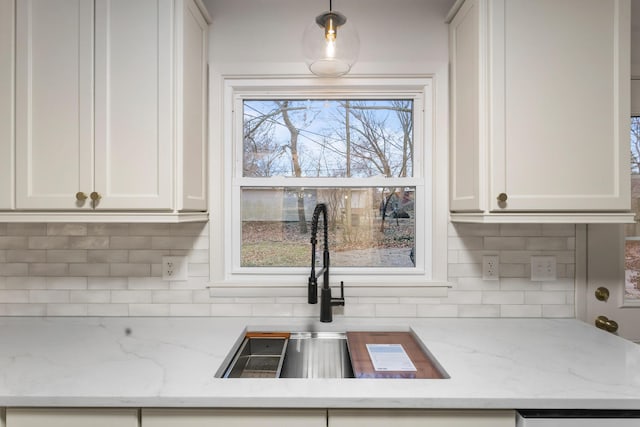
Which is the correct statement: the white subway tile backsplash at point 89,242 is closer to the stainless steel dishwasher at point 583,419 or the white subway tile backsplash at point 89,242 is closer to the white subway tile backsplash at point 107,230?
the white subway tile backsplash at point 107,230

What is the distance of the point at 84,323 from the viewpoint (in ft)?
5.42

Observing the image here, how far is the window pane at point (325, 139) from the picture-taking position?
181 cm

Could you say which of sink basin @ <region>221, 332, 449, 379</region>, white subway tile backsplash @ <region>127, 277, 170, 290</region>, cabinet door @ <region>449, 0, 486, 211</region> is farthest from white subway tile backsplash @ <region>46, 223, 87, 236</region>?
→ cabinet door @ <region>449, 0, 486, 211</region>

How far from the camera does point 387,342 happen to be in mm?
1556

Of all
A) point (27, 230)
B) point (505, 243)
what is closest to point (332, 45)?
point (505, 243)

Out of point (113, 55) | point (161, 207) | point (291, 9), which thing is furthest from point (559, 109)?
point (113, 55)

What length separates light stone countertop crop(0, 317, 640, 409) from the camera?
1013 millimetres

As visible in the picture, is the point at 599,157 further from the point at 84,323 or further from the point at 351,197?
the point at 84,323

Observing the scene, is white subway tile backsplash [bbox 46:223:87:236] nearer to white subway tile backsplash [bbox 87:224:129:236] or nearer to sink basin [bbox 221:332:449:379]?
white subway tile backsplash [bbox 87:224:129:236]

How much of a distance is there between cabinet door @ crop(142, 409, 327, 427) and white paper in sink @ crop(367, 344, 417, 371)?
34 cm

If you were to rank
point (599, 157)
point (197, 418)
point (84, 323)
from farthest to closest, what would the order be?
point (84, 323), point (599, 157), point (197, 418)

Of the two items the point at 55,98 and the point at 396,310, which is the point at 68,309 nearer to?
the point at 55,98

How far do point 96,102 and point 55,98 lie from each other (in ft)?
0.52

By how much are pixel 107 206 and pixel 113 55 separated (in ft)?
1.91
